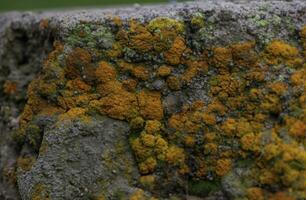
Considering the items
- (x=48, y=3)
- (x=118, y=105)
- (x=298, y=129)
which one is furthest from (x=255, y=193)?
(x=48, y=3)

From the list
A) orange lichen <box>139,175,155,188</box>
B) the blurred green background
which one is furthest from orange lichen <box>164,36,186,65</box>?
the blurred green background

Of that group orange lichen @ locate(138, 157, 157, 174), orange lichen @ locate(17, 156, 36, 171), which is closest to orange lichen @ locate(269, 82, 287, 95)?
orange lichen @ locate(138, 157, 157, 174)

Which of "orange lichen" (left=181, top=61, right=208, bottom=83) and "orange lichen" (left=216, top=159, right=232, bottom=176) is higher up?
"orange lichen" (left=181, top=61, right=208, bottom=83)

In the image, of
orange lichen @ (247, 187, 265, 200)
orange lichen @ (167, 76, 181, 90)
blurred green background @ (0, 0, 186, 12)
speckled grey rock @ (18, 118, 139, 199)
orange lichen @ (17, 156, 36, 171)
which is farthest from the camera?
blurred green background @ (0, 0, 186, 12)

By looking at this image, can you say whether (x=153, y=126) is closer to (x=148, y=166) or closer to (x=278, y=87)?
(x=148, y=166)

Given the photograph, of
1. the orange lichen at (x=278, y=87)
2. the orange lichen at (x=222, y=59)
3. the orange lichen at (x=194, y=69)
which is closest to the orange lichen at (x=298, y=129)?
the orange lichen at (x=278, y=87)

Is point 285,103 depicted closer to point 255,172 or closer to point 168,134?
point 255,172

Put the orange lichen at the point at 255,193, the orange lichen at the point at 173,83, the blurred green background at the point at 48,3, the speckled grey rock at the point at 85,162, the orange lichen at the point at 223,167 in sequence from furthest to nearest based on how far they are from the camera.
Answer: the blurred green background at the point at 48,3, the orange lichen at the point at 173,83, the speckled grey rock at the point at 85,162, the orange lichen at the point at 223,167, the orange lichen at the point at 255,193

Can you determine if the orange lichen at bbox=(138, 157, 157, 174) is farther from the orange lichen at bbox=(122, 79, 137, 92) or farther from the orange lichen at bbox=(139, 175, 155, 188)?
the orange lichen at bbox=(122, 79, 137, 92)

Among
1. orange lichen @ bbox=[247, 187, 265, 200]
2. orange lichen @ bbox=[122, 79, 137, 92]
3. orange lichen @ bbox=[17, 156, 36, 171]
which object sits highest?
orange lichen @ bbox=[122, 79, 137, 92]

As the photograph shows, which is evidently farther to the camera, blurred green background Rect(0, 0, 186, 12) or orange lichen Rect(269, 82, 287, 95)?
blurred green background Rect(0, 0, 186, 12)

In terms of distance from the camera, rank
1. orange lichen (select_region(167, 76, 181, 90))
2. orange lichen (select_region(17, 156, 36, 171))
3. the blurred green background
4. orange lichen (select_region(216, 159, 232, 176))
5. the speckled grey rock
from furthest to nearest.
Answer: the blurred green background < orange lichen (select_region(17, 156, 36, 171)) < orange lichen (select_region(167, 76, 181, 90)) < the speckled grey rock < orange lichen (select_region(216, 159, 232, 176))

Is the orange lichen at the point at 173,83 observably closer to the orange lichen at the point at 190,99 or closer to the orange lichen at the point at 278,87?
the orange lichen at the point at 190,99
